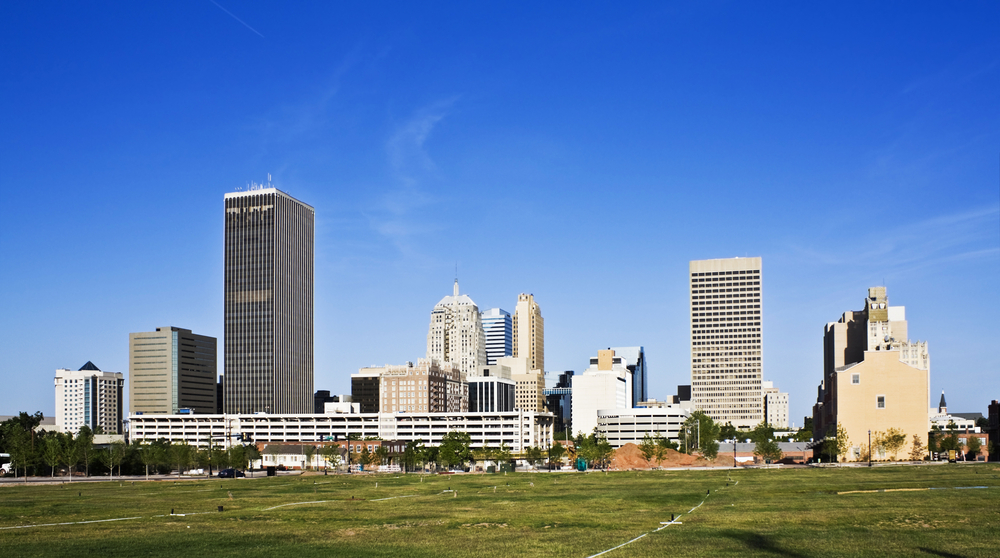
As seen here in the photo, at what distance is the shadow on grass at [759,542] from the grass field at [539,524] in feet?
0.20

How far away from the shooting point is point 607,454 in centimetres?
16812

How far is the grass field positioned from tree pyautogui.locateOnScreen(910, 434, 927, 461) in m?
92.9

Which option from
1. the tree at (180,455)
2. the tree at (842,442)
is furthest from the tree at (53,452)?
the tree at (842,442)

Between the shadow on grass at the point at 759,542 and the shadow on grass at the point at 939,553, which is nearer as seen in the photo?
the shadow on grass at the point at 939,553

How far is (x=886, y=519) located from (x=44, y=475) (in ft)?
510

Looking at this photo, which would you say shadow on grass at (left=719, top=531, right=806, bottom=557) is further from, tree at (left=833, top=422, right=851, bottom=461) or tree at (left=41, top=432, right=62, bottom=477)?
tree at (left=41, top=432, right=62, bottom=477)

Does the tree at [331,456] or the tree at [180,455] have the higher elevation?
the tree at [180,455]

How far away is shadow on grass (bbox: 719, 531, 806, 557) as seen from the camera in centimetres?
3235

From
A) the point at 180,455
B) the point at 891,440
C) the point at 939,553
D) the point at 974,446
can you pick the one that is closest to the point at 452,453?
the point at 180,455

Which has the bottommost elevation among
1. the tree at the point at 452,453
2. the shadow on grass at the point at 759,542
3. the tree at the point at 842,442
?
the tree at the point at 452,453

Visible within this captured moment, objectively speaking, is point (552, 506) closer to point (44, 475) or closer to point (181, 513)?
point (181, 513)

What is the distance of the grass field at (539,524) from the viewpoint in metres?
34.6

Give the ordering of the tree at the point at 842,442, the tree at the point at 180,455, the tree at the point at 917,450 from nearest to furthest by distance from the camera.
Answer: the tree at the point at 917,450, the tree at the point at 842,442, the tree at the point at 180,455

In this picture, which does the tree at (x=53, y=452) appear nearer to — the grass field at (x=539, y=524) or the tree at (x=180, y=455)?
the tree at (x=180, y=455)
